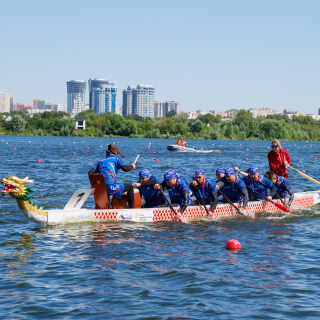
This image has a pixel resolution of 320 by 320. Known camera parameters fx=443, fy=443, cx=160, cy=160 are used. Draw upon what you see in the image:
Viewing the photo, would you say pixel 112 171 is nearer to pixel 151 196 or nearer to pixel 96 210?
pixel 96 210

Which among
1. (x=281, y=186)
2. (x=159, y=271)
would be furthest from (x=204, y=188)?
(x=159, y=271)

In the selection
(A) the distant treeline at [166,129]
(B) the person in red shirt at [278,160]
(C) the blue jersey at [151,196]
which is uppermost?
(A) the distant treeline at [166,129]

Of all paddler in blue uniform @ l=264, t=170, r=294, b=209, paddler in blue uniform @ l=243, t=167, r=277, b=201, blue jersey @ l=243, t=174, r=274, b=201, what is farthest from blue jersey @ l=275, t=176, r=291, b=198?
blue jersey @ l=243, t=174, r=274, b=201

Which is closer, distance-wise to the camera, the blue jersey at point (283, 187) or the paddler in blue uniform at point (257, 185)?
the paddler in blue uniform at point (257, 185)

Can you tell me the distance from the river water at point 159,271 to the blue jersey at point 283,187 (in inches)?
80.6

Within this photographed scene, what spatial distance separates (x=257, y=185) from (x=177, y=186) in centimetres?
347

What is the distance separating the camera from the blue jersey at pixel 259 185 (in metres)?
14.5

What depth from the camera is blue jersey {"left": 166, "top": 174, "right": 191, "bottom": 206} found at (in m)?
12.6

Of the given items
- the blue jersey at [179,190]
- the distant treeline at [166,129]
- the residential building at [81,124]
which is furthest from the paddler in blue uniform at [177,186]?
the residential building at [81,124]

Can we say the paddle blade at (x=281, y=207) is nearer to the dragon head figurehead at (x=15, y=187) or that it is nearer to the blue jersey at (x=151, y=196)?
the blue jersey at (x=151, y=196)

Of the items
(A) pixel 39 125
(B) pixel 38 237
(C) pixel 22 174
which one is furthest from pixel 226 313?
(A) pixel 39 125

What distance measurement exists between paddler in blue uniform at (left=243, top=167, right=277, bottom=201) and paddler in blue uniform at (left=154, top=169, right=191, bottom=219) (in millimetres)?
2516

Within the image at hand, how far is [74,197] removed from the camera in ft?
39.5

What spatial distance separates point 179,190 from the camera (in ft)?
41.9
